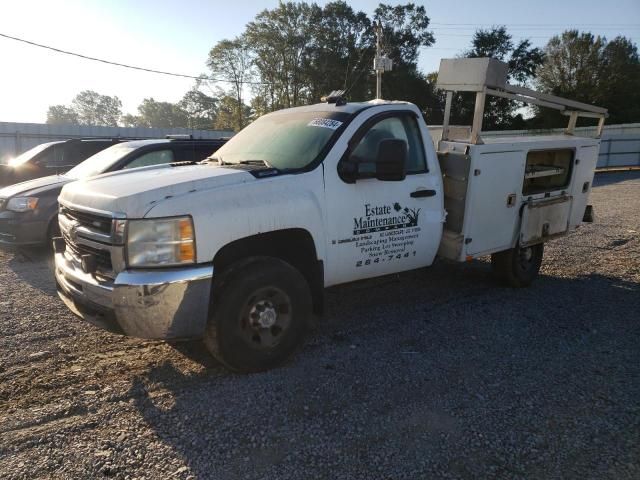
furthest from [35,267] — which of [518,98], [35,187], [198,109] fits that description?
[198,109]

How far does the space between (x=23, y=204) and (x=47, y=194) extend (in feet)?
1.08

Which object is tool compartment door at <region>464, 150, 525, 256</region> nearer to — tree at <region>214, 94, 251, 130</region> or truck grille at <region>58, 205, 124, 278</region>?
truck grille at <region>58, 205, 124, 278</region>

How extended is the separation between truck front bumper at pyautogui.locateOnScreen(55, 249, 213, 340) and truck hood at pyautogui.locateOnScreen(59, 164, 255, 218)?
1.45 ft

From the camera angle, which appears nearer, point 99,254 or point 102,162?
point 99,254

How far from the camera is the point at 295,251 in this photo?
382 cm

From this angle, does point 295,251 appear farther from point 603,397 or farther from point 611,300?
point 611,300

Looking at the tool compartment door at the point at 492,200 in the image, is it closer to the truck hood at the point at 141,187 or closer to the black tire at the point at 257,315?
the black tire at the point at 257,315

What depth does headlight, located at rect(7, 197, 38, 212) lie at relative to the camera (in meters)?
6.59

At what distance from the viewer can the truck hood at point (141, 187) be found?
10.1 feet

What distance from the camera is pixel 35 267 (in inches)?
251

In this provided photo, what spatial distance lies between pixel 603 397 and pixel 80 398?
3607mm

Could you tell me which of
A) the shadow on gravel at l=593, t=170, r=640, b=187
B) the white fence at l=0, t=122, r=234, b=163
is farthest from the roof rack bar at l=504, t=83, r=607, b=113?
the shadow on gravel at l=593, t=170, r=640, b=187

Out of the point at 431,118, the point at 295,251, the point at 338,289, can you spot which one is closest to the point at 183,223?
the point at 295,251

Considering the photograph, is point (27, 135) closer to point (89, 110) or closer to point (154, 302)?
point (154, 302)
